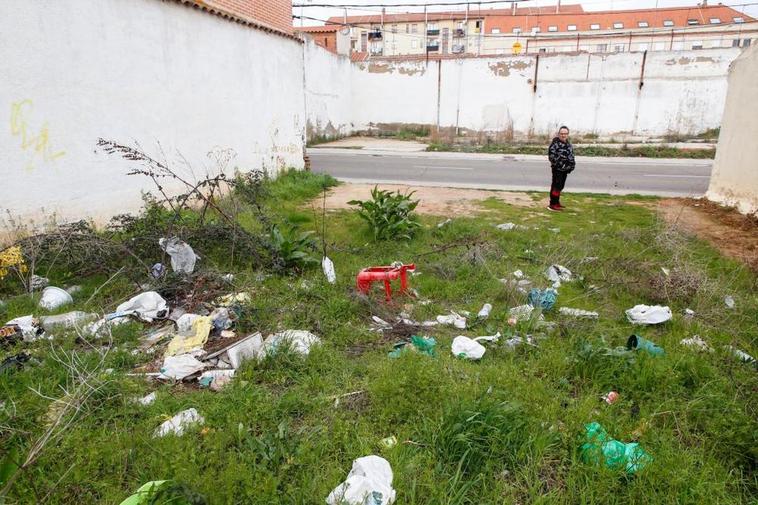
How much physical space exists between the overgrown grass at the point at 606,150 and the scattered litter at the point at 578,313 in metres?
16.8

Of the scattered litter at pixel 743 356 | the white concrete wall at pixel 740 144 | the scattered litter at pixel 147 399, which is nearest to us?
the scattered litter at pixel 147 399

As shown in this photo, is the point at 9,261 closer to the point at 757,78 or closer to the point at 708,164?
the point at 757,78

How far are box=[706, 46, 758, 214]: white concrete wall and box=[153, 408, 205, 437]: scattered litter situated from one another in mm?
9118

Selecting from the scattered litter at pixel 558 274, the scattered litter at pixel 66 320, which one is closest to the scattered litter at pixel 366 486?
the scattered litter at pixel 66 320

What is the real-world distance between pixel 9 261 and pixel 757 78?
11160mm

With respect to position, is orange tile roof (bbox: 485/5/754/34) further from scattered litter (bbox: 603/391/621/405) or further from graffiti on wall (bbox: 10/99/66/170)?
scattered litter (bbox: 603/391/621/405)

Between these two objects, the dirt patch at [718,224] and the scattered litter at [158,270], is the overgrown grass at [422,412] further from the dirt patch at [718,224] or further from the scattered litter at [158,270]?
the dirt patch at [718,224]

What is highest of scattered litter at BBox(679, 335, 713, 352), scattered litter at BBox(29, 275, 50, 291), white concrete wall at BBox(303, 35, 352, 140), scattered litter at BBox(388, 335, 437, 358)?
white concrete wall at BBox(303, 35, 352, 140)

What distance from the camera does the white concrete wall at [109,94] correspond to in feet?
17.6

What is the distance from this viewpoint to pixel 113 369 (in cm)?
325

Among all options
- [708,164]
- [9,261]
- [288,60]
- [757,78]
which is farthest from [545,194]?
[708,164]

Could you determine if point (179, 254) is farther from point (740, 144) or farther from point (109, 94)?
point (740, 144)

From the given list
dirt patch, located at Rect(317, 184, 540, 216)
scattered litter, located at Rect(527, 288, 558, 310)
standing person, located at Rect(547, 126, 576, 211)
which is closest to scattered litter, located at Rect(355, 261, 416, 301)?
scattered litter, located at Rect(527, 288, 558, 310)

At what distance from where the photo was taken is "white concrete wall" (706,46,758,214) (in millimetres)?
8094
